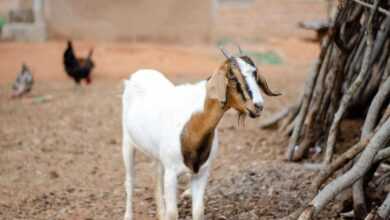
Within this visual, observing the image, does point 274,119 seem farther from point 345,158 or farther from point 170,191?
point 170,191

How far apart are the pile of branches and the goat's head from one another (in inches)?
38.5

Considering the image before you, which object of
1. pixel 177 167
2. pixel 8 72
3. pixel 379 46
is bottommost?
pixel 8 72

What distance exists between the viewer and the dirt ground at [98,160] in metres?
5.85

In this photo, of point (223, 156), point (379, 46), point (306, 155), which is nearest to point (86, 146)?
point (223, 156)

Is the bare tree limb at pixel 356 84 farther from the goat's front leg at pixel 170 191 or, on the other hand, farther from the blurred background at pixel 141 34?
the blurred background at pixel 141 34

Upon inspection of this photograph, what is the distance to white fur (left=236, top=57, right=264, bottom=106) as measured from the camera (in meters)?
4.20

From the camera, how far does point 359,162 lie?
4.78 meters

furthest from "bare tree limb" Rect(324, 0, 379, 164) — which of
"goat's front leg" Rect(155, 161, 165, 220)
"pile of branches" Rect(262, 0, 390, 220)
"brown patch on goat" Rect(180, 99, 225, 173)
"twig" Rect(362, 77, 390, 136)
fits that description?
"brown patch on goat" Rect(180, 99, 225, 173)

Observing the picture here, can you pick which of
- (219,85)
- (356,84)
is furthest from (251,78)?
(356,84)

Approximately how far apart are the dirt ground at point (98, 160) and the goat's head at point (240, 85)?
1344 mm

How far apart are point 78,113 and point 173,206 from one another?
5.00 metres

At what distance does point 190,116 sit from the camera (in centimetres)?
464

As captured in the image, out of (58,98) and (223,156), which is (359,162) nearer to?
(223,156)

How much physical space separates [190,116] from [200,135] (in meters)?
0.14
